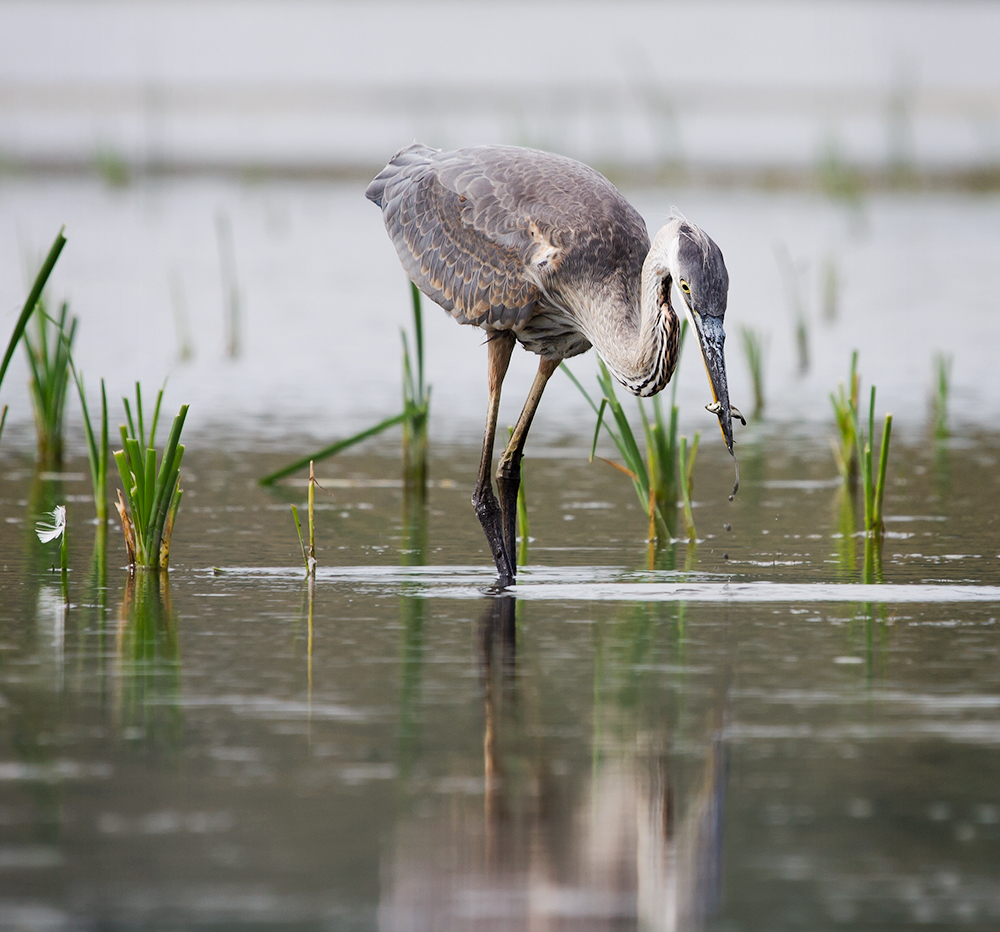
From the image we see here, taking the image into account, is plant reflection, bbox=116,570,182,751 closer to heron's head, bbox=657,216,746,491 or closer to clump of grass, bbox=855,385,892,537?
heron's head, bbox=657,216,746,491

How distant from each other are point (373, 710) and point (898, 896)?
1.68m

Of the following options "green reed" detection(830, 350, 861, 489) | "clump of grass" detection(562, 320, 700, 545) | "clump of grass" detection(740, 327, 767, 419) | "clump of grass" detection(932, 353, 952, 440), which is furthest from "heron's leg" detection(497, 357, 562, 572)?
"clump of grass" detection(932, 353, 952, 440)

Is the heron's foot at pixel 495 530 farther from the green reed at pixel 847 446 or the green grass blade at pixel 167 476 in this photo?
the green reed at pixel 847 446

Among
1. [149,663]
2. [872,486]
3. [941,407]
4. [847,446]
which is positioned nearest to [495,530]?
[872,486]

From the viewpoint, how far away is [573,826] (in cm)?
404

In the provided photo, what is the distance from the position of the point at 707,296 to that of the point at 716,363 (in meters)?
0.25

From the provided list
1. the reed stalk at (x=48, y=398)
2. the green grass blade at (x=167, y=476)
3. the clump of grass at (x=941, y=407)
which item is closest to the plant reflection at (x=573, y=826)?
the green grass blade at (x=167, y=476)

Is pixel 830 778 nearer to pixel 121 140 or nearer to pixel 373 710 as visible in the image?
pixel 373 710

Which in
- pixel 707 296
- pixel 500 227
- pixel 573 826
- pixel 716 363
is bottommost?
pixel 573 826

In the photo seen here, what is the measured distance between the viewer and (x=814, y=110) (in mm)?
39562

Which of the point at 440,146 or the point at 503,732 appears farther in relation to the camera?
the point at 440,146

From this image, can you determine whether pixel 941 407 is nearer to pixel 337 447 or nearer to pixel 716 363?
pixel 337 447

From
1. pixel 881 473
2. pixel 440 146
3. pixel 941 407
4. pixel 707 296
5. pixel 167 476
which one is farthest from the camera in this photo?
pixel 440 146

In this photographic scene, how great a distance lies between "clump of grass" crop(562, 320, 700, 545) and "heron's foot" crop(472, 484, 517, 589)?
42 centimetres
